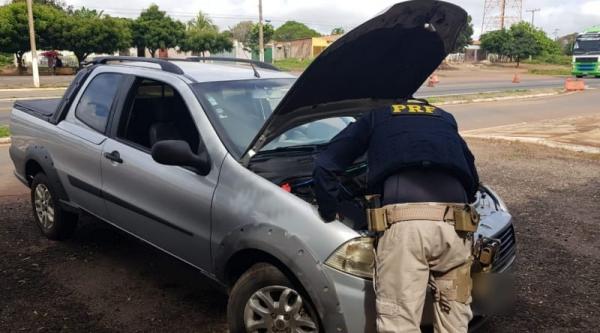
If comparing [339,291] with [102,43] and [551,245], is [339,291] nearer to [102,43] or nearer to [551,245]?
[551,245]

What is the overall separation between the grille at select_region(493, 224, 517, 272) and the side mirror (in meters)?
1.69

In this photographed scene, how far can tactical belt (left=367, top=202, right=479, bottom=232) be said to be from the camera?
7.89 feet

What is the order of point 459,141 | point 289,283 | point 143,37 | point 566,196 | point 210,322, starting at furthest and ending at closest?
point 143,37, point 566,196, point 210,322, point 289,283, point 459,141

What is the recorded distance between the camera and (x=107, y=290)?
4.05m

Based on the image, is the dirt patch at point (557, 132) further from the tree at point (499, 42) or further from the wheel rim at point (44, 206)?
the tree at point (499, 42)

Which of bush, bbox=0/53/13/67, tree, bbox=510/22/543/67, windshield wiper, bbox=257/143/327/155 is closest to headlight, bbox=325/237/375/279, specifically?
windshield wiper, bbox=257/143/327/155

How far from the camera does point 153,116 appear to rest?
436 cm

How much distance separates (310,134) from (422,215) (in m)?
1.51

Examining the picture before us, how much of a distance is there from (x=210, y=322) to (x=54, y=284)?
140 cm

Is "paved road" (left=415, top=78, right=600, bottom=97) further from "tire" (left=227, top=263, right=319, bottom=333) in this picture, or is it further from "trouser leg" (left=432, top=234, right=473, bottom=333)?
"trouser leg" (left=432, top=234, right=473, bottom=333)

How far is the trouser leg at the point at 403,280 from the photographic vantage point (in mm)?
2373

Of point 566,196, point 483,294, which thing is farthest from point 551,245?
point 483,294

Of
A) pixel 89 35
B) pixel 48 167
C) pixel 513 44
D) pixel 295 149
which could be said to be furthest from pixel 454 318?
pixel 513 44

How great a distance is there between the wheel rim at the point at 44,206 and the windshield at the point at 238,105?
216cm
